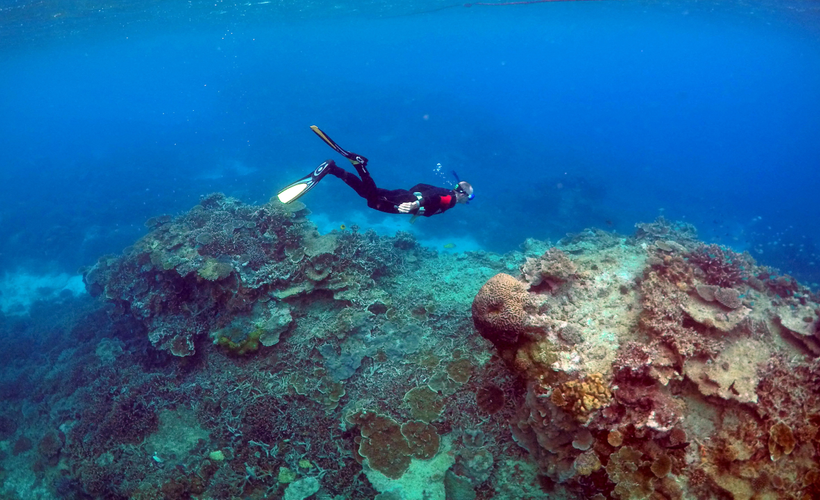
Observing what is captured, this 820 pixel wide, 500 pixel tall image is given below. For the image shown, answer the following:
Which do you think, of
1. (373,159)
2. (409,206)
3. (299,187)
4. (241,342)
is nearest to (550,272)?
(409,206)

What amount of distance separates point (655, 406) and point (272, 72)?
74.1m

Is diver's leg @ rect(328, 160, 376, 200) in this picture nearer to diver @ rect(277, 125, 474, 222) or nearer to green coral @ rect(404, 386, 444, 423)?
diver @ rect(277, 125, 474, 222)

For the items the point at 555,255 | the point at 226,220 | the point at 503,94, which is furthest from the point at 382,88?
the point at 555,255

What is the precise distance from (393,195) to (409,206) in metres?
0.50

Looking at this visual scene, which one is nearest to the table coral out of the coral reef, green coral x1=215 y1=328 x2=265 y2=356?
the coral reef

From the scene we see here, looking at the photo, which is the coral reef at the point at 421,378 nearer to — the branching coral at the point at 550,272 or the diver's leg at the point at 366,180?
the branching coral at the point at 550,272

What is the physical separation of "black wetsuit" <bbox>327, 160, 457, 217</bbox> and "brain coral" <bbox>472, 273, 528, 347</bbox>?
2.64 meters

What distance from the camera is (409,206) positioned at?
27.2 ft

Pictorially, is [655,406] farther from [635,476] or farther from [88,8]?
[88,8]

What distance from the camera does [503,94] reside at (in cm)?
7238

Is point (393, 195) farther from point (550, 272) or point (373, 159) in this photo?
point (373, 159)

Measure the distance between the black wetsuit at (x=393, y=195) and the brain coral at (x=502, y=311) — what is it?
104 inches

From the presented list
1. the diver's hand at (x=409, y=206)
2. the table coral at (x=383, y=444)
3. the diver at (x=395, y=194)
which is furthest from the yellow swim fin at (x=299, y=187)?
the table coral at (x=383, y=444)

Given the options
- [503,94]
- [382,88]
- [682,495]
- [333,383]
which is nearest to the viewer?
[682,495]
